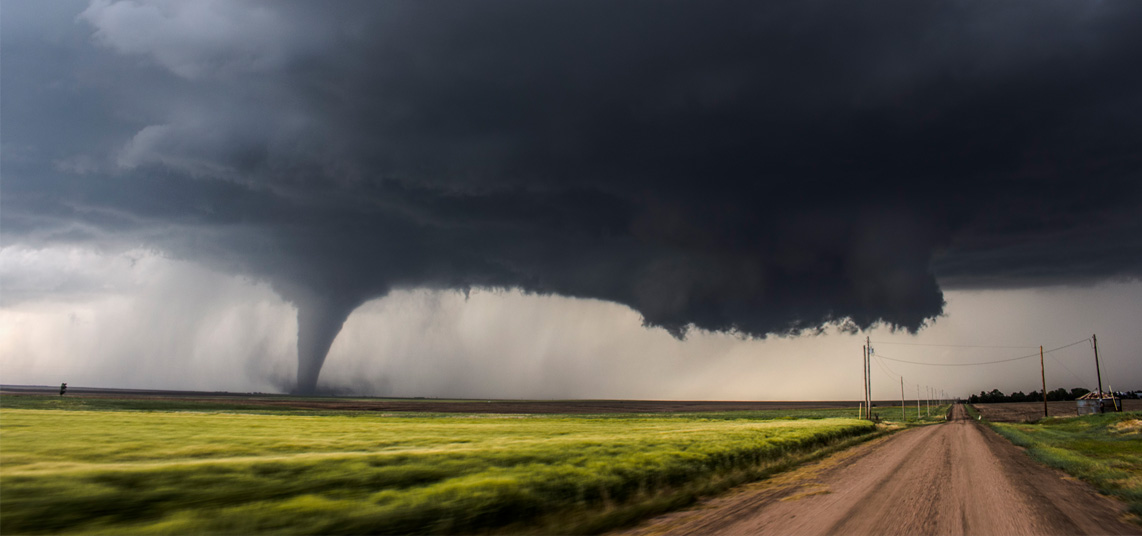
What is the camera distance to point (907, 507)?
456 inches

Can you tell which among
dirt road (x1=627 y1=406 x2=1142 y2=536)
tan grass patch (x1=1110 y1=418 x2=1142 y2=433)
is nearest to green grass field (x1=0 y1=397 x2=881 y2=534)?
dirt road (x1=627 y1=406 x2=1142 y2=536)

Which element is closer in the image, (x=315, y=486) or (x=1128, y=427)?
(x=315, y=486)

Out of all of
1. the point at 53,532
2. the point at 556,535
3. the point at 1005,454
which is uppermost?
the point at 53,532

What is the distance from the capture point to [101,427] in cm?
2022

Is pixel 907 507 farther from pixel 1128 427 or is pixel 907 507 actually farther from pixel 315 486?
pixel 1128 427

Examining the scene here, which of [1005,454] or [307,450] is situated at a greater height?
[307,450]

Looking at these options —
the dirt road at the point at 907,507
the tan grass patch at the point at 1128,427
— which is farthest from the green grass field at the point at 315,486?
the tan grass patch at the point at 1128,427

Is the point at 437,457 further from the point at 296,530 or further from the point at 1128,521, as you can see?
the point at 1128,521

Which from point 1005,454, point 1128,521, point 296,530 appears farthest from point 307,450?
point 1005,454

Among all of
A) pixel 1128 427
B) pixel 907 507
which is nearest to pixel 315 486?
pixel 907 507

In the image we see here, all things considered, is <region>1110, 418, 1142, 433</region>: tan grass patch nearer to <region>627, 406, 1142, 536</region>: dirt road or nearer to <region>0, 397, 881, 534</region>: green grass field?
<region>627, 406, 1142, 536</region>: dirt road

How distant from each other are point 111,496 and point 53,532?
1308 mm

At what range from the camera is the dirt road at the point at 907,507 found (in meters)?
9.83

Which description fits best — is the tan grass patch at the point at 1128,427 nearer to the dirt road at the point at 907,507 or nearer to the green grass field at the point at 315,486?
the dirt road at the point at 907,507
